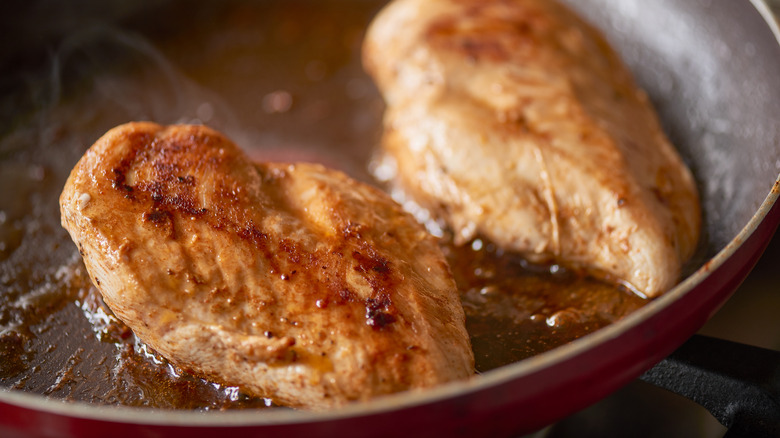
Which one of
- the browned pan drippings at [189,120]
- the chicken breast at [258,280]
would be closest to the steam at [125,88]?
the browned pan drippings at [189,120]

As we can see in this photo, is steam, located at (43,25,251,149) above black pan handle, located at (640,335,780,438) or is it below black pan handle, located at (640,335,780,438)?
below

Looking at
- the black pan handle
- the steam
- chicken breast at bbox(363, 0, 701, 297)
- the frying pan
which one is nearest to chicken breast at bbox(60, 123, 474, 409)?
the frying pan

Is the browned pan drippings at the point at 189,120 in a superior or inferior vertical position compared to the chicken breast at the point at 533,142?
inferior

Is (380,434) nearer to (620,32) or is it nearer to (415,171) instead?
(415,171)

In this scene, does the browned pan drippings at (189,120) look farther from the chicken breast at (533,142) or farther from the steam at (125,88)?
the chicken breast at (533,142)

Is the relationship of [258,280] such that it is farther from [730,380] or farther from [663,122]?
[663,122]

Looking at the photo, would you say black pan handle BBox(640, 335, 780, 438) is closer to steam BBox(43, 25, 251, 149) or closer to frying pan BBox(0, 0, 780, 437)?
frying pan BBox(0, 0, 780, 437)

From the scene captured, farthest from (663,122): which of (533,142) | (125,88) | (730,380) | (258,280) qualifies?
(125,88)
